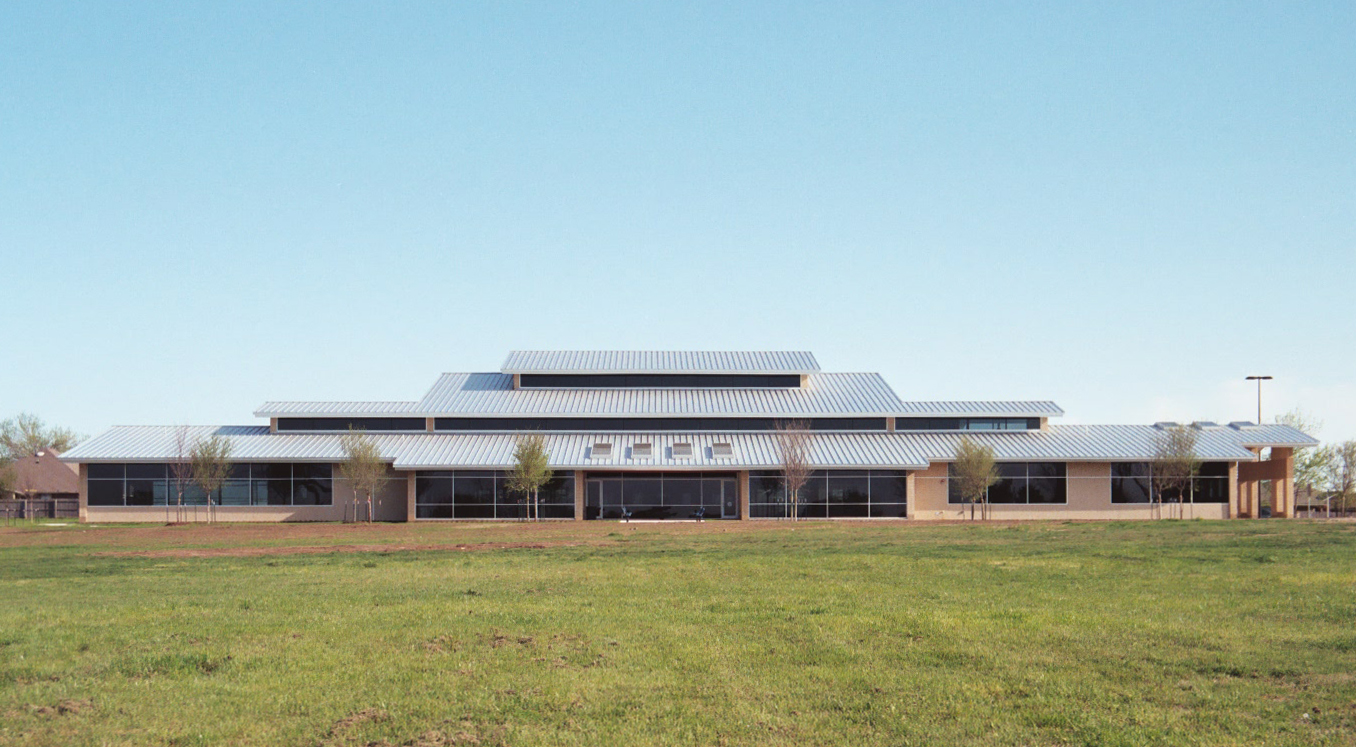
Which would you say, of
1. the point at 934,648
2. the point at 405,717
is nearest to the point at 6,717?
the point at 405,717

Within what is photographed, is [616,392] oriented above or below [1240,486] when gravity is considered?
above

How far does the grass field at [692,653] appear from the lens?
9508 mm

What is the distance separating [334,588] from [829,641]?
9.68 m

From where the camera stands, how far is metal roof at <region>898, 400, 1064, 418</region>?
61.0 metres

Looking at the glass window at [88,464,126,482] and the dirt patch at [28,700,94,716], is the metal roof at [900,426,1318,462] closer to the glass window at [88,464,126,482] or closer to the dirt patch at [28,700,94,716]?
the glass window at [88,464,126,482]

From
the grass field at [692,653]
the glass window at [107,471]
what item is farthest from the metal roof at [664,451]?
the grass field at [692,653]

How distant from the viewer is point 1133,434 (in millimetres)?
61000

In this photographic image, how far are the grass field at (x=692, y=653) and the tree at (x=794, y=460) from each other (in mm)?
29496

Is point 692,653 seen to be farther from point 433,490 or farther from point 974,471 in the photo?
point 433,490

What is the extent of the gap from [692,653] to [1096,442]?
51.6m

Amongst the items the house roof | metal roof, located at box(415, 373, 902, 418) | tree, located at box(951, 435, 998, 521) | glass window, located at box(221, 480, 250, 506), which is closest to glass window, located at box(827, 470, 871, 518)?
tree, located at box(951, 435, 998, 521)

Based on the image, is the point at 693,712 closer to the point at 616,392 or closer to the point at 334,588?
the point at 334,588

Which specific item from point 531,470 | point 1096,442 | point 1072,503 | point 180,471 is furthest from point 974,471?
point 180,471

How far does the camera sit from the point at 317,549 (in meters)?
31.4
